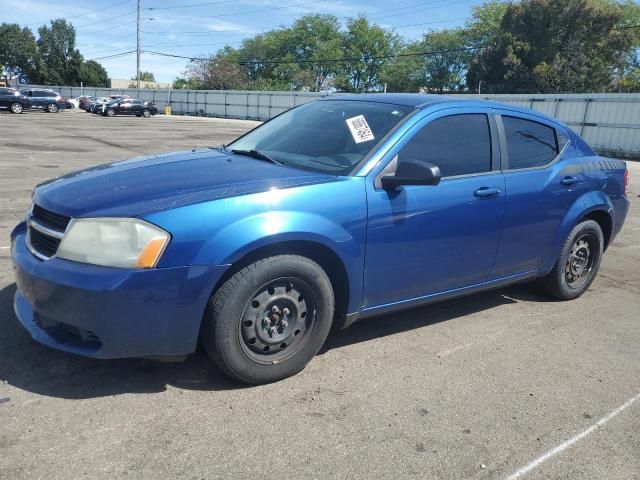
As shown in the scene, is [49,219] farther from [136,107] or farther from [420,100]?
[136,107]

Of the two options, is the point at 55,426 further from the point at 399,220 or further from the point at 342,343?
the point at 399,220

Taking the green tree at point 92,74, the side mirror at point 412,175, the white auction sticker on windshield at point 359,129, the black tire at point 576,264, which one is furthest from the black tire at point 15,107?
the green tree at point 92,74

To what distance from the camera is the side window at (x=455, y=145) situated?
Result: 3713mm

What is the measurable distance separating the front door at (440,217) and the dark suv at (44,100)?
41.4m

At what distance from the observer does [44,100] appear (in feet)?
131

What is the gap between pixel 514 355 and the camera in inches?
150

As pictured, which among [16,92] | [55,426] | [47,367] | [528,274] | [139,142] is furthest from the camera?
[16,92]

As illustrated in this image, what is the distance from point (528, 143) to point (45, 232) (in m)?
3.45

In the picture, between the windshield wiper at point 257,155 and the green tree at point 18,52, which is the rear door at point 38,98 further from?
the green tree at point 18,52

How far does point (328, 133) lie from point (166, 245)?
1584mm

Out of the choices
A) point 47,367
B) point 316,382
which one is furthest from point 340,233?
point 47,367

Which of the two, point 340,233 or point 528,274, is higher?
point 340,233

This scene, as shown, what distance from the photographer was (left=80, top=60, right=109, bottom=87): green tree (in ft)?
325

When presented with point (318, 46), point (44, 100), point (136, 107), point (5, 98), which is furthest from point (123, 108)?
point (318, 46)
